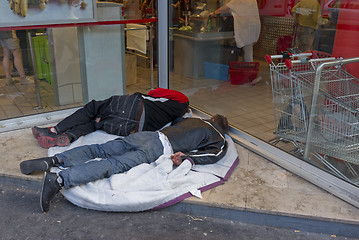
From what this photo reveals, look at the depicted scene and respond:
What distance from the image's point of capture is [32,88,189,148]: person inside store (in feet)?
12.0

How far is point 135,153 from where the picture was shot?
317cm

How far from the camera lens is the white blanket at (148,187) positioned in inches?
110

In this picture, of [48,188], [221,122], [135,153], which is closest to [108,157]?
[135,153]

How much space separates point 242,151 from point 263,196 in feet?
2.79

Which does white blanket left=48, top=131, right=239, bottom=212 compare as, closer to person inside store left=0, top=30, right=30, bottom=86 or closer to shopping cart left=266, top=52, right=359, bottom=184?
shopping cart left=266, top=52, right=359, bottom=184

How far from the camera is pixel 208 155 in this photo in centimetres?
324

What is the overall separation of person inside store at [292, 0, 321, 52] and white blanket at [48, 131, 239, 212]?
1.36 metres

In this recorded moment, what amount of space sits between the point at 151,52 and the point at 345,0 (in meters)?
2.65

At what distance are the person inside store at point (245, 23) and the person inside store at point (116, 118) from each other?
0.97 m

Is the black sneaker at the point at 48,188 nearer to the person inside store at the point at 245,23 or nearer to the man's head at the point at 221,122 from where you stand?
the man's head at the point at 221,122

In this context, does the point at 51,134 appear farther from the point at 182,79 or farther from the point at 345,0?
the point at 345,0

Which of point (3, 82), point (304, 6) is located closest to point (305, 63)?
point (304, 6)

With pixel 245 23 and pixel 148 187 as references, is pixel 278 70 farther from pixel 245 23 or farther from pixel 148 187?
pixel 148 187

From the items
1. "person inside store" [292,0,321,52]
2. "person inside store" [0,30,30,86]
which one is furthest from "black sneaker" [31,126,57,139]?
"person inside store" [292,0,321,52]
